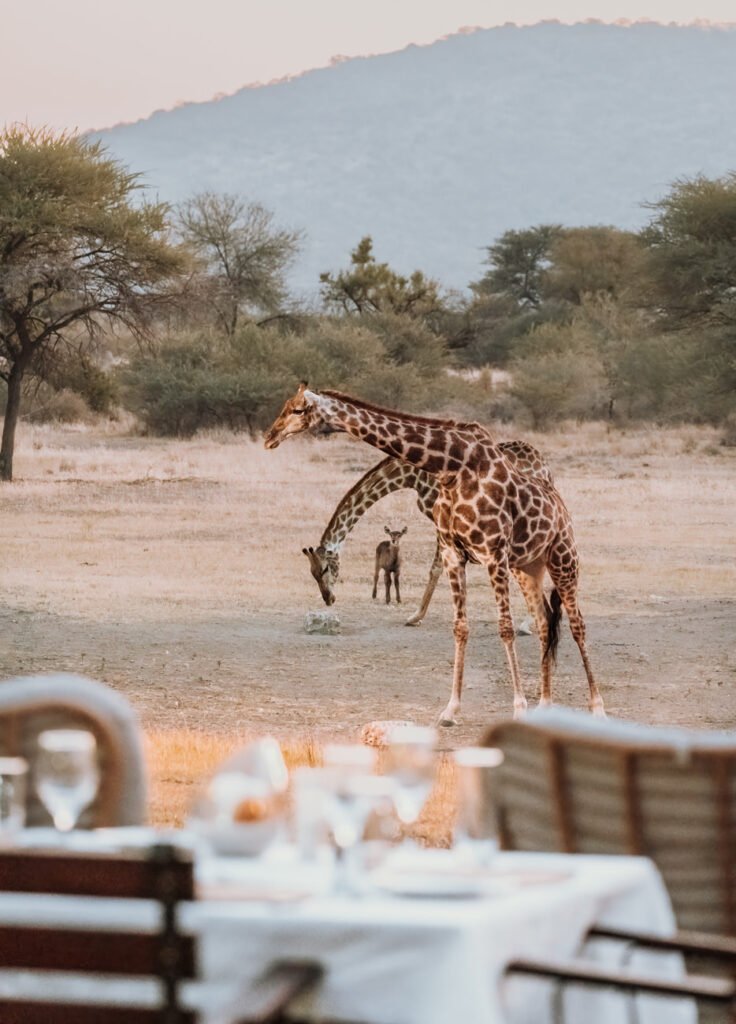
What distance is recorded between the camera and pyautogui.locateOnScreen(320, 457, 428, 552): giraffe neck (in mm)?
7523

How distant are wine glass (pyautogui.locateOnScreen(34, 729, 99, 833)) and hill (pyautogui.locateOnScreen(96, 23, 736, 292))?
11.4 metres

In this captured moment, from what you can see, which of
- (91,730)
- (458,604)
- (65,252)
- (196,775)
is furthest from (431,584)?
(91,730)

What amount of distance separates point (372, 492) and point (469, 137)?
25.5 ft

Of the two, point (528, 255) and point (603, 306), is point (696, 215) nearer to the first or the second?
point (603, 306)

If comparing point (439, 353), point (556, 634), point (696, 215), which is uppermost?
point (696, 215)

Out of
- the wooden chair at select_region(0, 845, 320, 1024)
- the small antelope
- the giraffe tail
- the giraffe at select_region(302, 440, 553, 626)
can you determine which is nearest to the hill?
the small antelope

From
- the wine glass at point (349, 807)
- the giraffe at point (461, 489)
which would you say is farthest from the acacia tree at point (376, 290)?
the wine glass at point (349, 807)

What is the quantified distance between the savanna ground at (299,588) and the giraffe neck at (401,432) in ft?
3.26

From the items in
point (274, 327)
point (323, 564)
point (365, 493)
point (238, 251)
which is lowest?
point (323, 564)

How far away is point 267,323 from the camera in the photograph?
12.2m

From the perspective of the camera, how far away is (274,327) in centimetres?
1208

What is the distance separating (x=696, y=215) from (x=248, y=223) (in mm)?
3004

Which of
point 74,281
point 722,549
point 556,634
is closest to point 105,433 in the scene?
point 74,281

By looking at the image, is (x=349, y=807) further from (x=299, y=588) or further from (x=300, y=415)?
(x=299, y=588)
